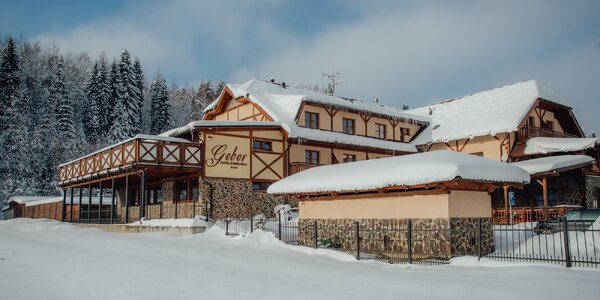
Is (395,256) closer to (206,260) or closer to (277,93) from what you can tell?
(206,260)

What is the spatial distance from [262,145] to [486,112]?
1651cm

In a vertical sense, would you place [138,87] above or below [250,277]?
above

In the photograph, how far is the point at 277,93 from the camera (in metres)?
36.1

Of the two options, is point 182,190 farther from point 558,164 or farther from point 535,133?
point 535,133

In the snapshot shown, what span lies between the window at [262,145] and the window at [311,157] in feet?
9.02

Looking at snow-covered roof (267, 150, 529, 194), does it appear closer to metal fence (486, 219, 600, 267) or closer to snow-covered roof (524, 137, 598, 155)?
metal fence (486, 219, 600, 267)

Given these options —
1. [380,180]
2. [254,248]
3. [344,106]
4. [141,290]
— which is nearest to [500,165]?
[380,180]

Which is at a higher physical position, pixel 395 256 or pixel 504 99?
pixel 504 99

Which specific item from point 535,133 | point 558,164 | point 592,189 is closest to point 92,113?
point 535,133

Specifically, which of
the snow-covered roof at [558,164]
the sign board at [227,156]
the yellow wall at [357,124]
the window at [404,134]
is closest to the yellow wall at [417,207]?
the sign board at [227,156]

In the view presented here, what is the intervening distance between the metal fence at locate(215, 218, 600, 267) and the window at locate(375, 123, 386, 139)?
649 inches

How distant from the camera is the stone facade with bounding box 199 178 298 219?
87.1 feet

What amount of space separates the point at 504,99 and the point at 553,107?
3.36 meters

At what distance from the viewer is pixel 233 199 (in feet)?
89.9
